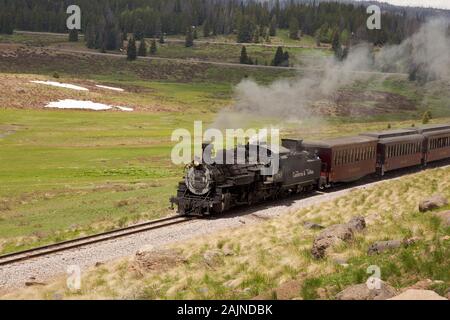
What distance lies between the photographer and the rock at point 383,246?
55.1ft

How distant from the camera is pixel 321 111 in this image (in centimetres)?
8756

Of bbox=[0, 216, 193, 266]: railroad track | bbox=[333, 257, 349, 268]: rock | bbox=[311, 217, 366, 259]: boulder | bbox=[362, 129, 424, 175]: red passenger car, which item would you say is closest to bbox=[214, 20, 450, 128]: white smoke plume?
bbox=[362, 129, 424, 175]: red passenger car

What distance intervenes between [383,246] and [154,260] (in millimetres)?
7393

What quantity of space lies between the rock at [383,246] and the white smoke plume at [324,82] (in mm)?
22852

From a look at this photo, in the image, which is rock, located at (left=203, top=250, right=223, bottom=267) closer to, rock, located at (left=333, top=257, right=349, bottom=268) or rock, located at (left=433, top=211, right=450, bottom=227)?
rock, located at (left=333, top=257, right=349, bottom=268)

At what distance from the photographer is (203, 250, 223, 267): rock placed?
1936 cm

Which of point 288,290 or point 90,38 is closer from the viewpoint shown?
point 288,290

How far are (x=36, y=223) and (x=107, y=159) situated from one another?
25.4 m

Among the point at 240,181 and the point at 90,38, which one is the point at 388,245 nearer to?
the point at 240,181

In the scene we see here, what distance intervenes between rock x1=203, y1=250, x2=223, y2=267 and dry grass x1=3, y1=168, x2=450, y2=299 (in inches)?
3.8

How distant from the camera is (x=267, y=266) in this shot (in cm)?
1769

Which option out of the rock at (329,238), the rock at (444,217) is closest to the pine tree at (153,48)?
the rock at (329,238)


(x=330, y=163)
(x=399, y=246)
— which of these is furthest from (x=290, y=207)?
(x=399, y=246)

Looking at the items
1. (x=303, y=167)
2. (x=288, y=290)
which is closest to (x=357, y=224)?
(x=288, y=290)
